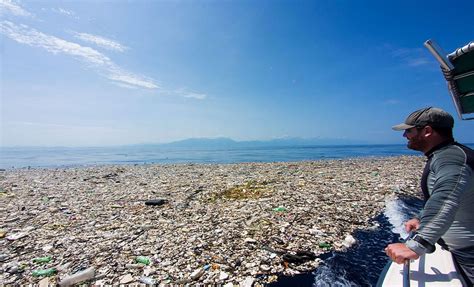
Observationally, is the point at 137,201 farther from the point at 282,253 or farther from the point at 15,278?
the point at 282,253

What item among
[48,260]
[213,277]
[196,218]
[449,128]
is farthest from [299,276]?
[48,260]

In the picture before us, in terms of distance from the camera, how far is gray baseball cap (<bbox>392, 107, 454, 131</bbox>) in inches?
93.7

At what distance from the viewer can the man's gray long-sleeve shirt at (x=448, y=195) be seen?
2088mm

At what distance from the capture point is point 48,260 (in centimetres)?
512

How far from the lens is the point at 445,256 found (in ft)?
9.73

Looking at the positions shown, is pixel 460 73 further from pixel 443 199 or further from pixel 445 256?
pixel 443 199

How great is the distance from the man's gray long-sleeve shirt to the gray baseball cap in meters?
0.23

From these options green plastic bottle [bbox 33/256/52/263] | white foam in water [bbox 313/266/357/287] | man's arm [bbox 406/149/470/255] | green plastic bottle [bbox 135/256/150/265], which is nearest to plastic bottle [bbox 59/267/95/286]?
green plastic bottle [bbox 135/256/150/265]

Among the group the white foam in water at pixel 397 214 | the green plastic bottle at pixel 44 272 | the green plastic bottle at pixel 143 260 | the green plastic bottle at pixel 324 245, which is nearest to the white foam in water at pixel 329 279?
the green plastic bottle at pixel 324 245

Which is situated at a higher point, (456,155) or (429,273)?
(456,155)

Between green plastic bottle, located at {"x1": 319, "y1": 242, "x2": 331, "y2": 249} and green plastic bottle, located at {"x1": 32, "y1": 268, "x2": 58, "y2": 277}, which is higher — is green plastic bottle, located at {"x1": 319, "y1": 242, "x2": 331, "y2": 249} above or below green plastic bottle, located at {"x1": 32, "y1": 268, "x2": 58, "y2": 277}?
above

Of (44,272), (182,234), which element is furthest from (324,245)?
(44,272)

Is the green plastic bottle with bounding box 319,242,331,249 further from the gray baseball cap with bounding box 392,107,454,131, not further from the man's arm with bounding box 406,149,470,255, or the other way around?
the gray baseball cap with bounding box 392,107,454,131

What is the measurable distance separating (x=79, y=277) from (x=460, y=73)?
28.3 feet
